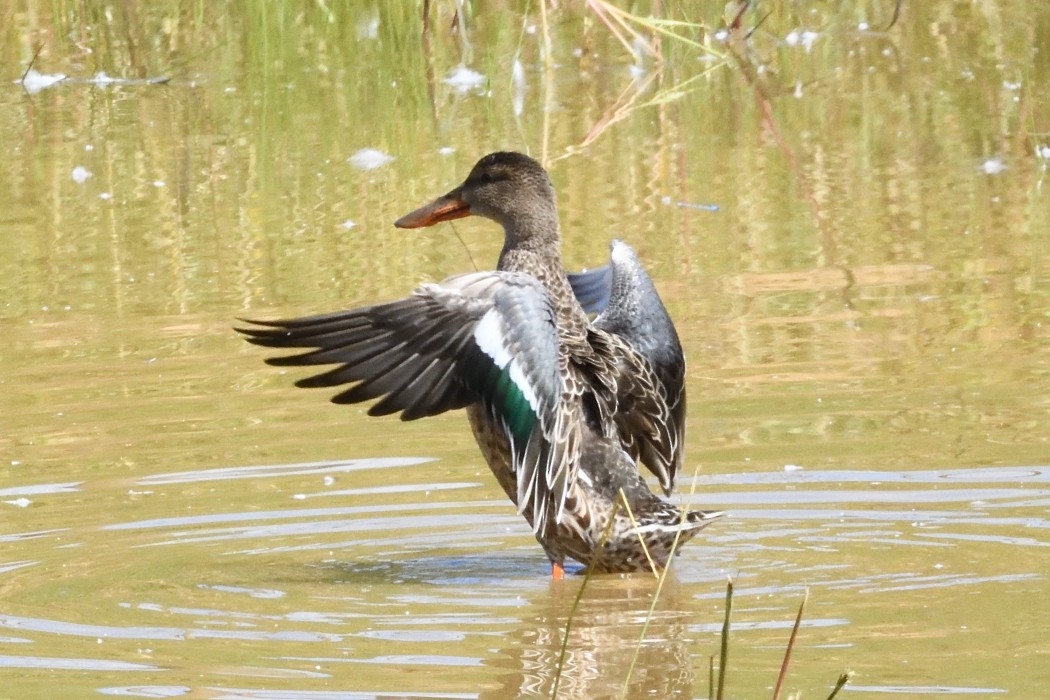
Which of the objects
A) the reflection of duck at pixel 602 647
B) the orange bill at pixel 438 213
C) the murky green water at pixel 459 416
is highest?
the orange bill at pixel 438 213

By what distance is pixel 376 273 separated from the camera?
30.0 ft

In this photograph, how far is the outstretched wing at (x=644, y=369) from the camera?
6410 mm

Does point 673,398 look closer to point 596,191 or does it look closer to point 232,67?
point 596,191

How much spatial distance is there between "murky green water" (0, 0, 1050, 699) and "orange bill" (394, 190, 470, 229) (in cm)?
72

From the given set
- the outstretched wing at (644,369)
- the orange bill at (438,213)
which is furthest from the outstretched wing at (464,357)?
the orange bill at (438,213)

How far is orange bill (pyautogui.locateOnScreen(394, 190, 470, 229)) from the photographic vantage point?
23.8ft

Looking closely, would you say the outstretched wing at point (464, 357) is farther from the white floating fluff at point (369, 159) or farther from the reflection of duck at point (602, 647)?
the white floating fluff at point (369, 159)

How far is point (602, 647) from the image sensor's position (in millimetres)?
5160

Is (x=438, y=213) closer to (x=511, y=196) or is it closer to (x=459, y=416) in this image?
(x=511, y=196)

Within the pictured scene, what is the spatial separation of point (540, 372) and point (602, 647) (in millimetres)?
938

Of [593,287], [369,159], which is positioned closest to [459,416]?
[593,287]

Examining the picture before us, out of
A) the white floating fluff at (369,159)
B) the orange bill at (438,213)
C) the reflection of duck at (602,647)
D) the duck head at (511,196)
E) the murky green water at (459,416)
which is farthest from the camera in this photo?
the white floating fluff at (369,159)

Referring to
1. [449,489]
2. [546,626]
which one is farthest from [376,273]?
[546,626]

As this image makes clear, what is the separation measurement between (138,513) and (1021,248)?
168 inches
